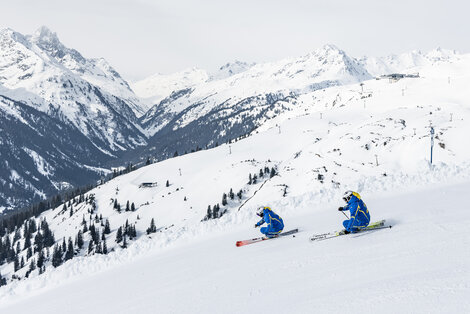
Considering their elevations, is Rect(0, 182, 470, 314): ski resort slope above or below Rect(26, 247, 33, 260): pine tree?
above

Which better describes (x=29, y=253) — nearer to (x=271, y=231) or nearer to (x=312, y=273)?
(x=271, y=231)

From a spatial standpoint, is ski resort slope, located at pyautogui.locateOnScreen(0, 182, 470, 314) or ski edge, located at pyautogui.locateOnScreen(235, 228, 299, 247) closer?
ski resort slope, located at pyautogui.locateOnScreen(0, 182, 470, 314)

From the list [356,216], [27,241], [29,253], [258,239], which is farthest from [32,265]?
[356,216]

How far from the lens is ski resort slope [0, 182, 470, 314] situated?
33.7 feet

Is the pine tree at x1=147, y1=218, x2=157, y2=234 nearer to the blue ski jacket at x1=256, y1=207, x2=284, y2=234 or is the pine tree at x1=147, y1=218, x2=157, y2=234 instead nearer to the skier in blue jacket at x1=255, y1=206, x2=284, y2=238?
the skier in blue jacket at x1=255, y1=206, x2=284, y2=238

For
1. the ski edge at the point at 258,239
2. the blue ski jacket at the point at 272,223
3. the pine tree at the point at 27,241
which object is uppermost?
the blue ski jacket at the point at 272,223

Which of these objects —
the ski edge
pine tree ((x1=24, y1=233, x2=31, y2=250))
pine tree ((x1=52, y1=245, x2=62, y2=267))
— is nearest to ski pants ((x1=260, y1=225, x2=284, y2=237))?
the ski edge

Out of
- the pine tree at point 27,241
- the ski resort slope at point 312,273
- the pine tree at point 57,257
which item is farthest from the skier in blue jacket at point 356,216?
the pine tree at point 27,241

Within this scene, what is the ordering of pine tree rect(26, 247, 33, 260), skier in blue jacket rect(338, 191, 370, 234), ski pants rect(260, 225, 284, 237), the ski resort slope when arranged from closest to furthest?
the ski resort slope
skier in blue jacket rect(338, 191, 370, 234)
ski pants rect(260, 225, 284, 237)
pine tree rect(26, 247, 33, 260)

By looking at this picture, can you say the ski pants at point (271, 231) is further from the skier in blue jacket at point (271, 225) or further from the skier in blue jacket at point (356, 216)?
the skier in blue jacket at point (356, 216)

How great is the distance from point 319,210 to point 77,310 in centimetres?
1491

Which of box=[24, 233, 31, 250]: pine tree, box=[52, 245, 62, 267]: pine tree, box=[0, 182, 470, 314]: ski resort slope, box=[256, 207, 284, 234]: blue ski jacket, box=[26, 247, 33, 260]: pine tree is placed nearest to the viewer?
box=[0, 182, 470, 314]: ski resort slope

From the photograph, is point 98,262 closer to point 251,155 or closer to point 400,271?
point 400,271

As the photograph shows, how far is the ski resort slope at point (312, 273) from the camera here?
10273 millimetres
